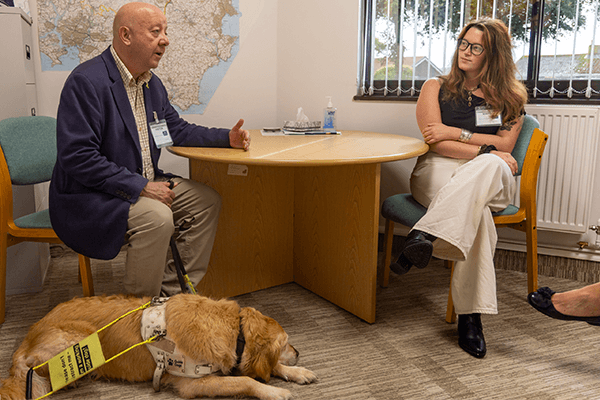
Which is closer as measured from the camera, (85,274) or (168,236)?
(168,236)

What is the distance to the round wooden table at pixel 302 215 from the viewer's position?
2203mm

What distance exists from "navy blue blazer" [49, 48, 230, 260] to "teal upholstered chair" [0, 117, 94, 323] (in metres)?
0.25

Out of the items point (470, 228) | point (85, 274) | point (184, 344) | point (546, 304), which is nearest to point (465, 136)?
point (470, 228)

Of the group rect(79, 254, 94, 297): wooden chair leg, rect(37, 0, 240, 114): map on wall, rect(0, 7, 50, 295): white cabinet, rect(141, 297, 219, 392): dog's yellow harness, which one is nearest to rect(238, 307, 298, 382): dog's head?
rect(141, 297, 219, 392): dog's yellow harness

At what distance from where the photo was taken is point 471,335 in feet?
6.64

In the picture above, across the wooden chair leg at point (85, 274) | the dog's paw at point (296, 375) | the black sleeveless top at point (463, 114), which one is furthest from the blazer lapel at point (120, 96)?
the black sleeveless top at point (463, 114)

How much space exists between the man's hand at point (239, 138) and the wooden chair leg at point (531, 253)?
142cm

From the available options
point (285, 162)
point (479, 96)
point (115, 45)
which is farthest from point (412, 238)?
point (115, 45)

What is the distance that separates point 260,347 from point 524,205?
1533 millimetres

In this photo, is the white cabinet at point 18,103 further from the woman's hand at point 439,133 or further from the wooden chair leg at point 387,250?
the woman's hand at point 439,133

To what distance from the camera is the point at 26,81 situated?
2594 millimetres

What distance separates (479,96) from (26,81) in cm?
237

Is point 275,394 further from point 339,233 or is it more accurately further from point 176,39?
point 176,39

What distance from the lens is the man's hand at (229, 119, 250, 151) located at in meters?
2.27
